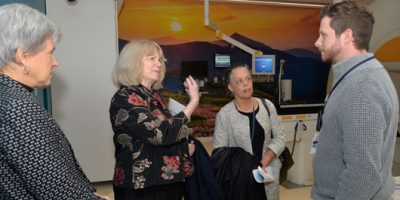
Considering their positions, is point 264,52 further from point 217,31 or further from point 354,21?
point 354,21

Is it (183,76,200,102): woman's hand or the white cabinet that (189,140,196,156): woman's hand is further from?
the white cabinet

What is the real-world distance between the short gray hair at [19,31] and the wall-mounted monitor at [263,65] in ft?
15.6

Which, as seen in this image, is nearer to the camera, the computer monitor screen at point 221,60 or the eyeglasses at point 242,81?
the eyeglasses at point 242,81

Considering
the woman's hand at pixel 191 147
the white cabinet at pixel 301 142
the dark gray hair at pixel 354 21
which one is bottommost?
the white cabinet at pixel 301 142

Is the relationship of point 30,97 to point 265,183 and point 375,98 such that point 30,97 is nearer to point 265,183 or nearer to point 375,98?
point 375,98

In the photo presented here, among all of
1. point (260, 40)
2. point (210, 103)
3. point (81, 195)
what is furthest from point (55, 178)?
point (260, 40)

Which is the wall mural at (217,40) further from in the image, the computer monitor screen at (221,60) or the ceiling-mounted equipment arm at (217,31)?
the ceiling-mounted equipment arm at (217,31)

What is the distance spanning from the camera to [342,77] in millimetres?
1170

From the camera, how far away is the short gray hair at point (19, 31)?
0.90 m

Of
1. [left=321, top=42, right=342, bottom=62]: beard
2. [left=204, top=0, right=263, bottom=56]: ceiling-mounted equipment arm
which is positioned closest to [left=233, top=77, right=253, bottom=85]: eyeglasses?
[left=321, top=42, right=342, bottom=62]: beard

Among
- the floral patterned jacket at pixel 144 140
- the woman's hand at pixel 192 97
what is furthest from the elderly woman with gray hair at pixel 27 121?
the woman's hand at pixel 192 97

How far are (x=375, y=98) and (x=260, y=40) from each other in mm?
5023

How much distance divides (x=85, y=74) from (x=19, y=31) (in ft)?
7.57

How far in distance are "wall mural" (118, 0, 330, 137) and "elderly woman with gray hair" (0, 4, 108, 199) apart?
4113 millimetres
